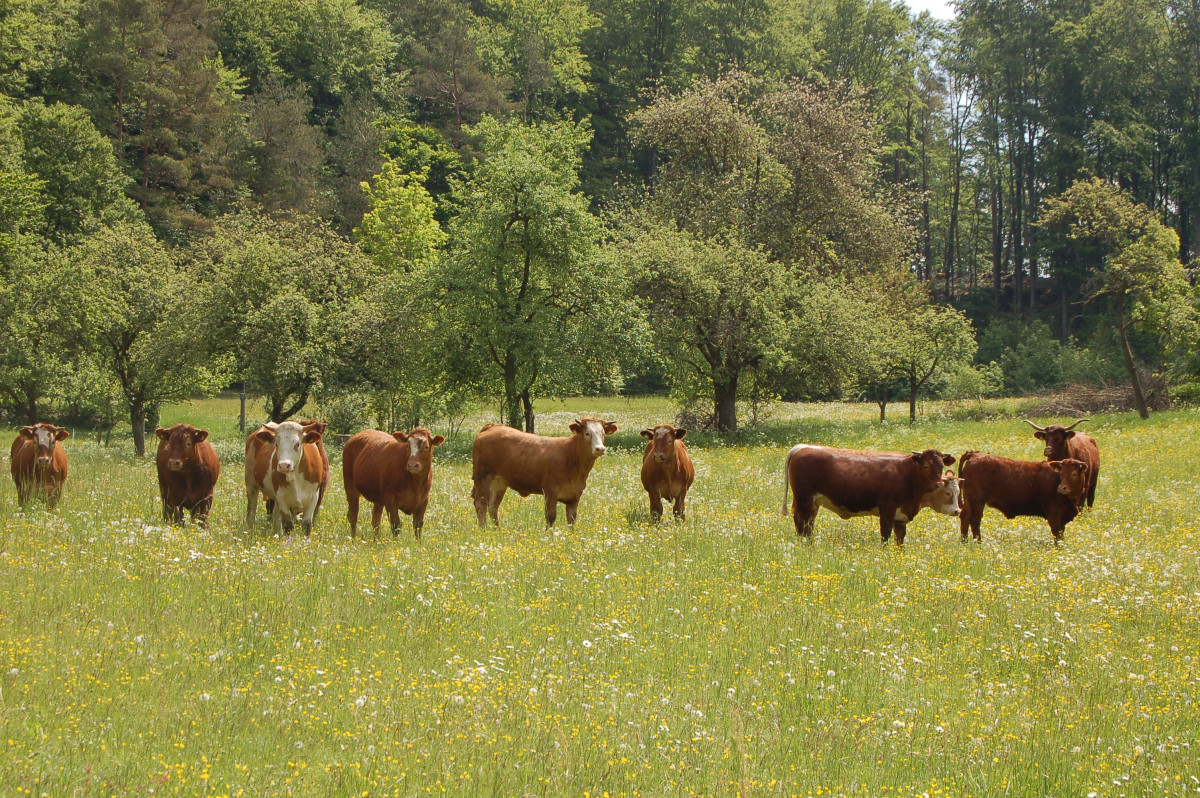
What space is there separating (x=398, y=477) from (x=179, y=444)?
3.04 metres

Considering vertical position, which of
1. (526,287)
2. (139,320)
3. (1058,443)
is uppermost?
(526,287)

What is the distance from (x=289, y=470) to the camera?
1223cm

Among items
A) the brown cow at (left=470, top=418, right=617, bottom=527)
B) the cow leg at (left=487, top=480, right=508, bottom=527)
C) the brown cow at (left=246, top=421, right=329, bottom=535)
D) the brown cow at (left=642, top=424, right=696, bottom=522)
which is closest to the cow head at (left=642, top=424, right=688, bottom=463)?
the brown cow at (left=642, top=424, right=696, bottom=522)

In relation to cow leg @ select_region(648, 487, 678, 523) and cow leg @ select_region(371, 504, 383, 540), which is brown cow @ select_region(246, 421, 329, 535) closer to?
cow leg @ select_region(371, 504, 383, 540)

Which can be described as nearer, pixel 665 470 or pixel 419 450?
pixel 419 450

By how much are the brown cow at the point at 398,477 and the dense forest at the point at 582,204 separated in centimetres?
1508

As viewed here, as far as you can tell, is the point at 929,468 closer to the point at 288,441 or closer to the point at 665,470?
the point at 665,470

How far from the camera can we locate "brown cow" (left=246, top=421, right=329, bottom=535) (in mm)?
12547

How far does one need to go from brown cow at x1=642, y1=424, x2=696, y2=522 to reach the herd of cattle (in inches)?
0.7

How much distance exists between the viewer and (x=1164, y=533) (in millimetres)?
14531

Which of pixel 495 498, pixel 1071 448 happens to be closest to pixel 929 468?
pixel 1071 448

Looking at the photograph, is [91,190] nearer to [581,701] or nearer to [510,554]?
[510,554]

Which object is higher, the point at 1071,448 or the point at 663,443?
the point at 663,443

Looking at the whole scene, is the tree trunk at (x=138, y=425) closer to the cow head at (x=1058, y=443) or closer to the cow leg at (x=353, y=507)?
the cow leg at (x=353, y=507)
